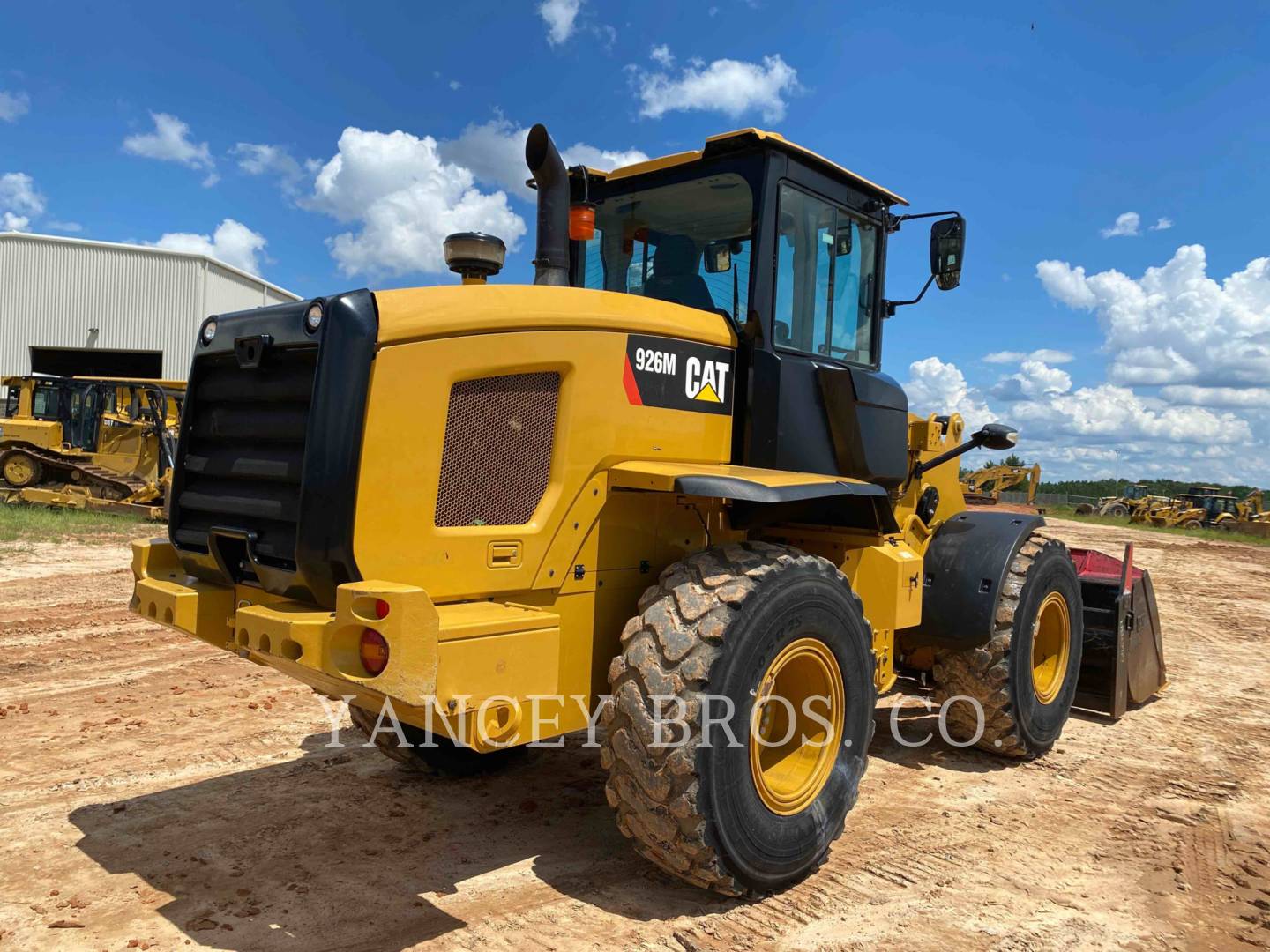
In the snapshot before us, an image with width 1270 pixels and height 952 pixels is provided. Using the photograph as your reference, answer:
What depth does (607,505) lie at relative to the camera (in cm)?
379

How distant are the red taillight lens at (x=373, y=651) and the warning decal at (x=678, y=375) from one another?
1.39 meters

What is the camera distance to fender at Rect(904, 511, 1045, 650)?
5445 mm

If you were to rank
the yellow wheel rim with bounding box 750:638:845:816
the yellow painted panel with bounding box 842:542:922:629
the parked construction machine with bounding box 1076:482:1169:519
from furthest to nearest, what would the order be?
the parked construction machine with bounding box 1076:482:1169:519, the yellow painted panel with bounding box 842:542:922:629, the yellow wheel rim with bounding box 750:638:845:816

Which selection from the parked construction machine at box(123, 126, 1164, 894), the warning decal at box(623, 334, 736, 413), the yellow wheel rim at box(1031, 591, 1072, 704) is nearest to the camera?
the parked construction machine at box(123, 126, 1164, 894)

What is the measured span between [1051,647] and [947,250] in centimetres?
282

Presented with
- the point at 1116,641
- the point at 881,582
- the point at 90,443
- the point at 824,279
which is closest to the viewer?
the point at 881,582

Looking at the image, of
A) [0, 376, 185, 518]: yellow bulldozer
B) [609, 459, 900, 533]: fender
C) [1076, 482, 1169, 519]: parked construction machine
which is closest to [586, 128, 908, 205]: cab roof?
[609, 459, 900, 533]: fender

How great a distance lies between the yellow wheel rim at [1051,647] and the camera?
6.07m

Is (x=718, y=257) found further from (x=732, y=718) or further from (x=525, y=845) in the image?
(x=525, y=845)

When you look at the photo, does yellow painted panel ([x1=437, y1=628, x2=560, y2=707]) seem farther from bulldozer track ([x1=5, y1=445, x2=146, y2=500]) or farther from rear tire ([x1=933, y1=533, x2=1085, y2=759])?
bulldozer track ([x1=5, y1=445, x2=146, y2=500])

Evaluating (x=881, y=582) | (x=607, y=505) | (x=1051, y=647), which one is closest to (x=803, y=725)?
(x=881, y=582)

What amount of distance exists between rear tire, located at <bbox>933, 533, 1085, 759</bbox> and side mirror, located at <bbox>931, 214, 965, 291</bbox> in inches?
68.6

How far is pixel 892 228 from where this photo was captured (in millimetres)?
5449

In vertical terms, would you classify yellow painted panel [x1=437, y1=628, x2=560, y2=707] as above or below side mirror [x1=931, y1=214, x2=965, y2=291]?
below
